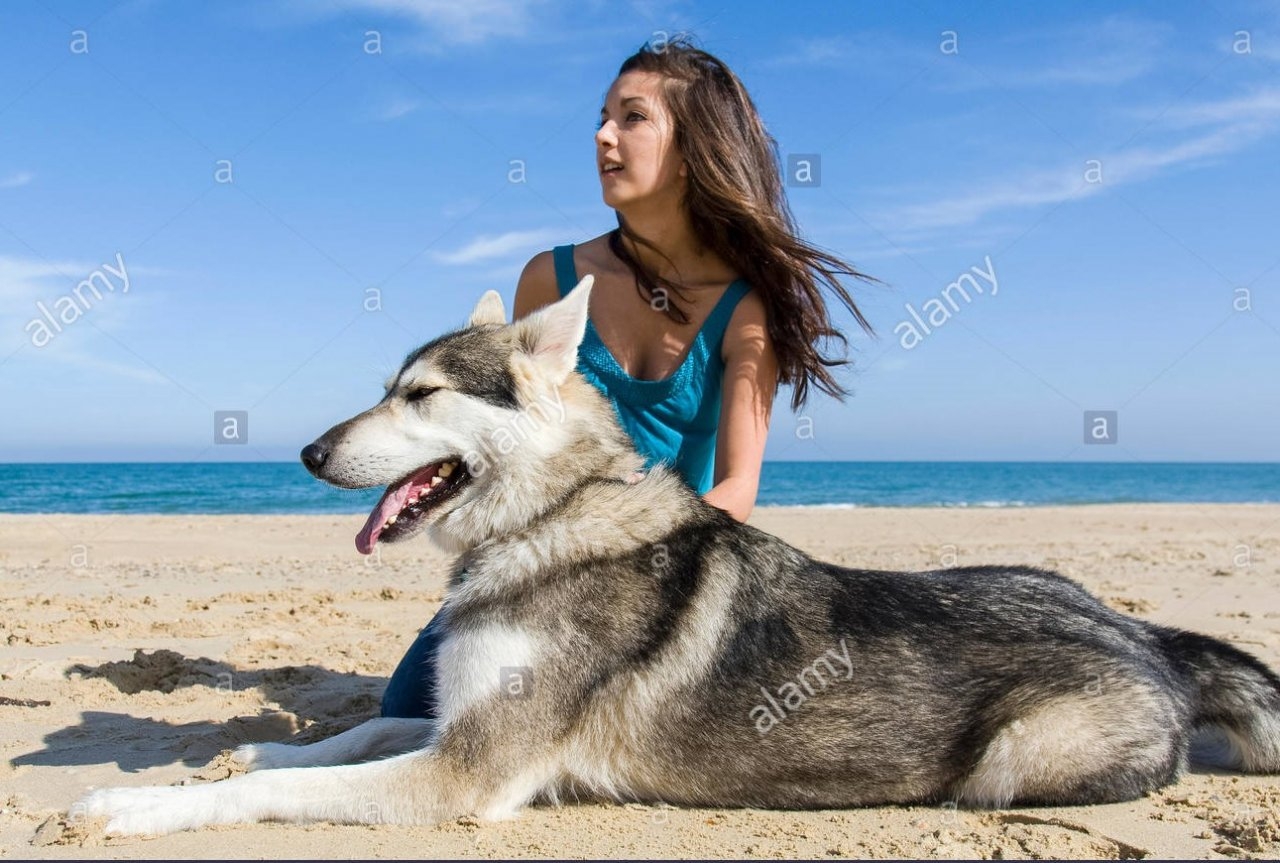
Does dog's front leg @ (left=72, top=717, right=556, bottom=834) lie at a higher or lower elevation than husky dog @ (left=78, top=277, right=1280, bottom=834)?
lower

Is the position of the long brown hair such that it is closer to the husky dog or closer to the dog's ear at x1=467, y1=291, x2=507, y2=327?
the dog's ear at x1=467, y1=291, x2=507, y2=327

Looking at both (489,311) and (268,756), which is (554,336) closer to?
(489,311)

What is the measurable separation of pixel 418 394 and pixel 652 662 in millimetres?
1559

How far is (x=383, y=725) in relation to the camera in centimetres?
452

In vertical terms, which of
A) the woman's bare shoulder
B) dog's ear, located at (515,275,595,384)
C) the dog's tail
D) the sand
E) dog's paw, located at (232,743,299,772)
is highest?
the woman's bare shoulder

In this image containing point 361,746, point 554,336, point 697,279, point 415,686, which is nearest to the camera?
point 554,336

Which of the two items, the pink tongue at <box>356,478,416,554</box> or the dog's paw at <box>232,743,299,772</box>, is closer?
the pink tongue at <box>356,478,416,554</box>

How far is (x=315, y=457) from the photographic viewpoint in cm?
414

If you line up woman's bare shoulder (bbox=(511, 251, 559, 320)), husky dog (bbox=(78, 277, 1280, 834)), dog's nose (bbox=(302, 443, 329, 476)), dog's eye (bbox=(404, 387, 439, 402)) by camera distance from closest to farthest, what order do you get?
husky dog (bbox=(78, 277, 1280, 834)) → dog's nose (bbox=(302, 443, 329, 476)) → dog's eye (bbox=(404, 387, 439, 402)) → woman's bare shoulder (bbox=(511, 251, 559, 320))

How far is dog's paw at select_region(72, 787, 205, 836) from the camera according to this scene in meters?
3.63

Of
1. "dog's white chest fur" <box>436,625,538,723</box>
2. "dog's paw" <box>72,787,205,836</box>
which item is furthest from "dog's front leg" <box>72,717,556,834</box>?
"dog's white chest fur" <box>436,625,538,723</box>

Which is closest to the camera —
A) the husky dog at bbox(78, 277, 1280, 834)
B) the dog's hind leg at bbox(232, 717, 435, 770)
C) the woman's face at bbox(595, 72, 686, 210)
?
the husky dog at bbox(78, 277, 1280, 834)

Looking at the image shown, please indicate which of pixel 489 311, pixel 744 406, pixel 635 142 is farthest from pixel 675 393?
pixel 635 142

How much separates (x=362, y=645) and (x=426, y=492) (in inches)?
158
